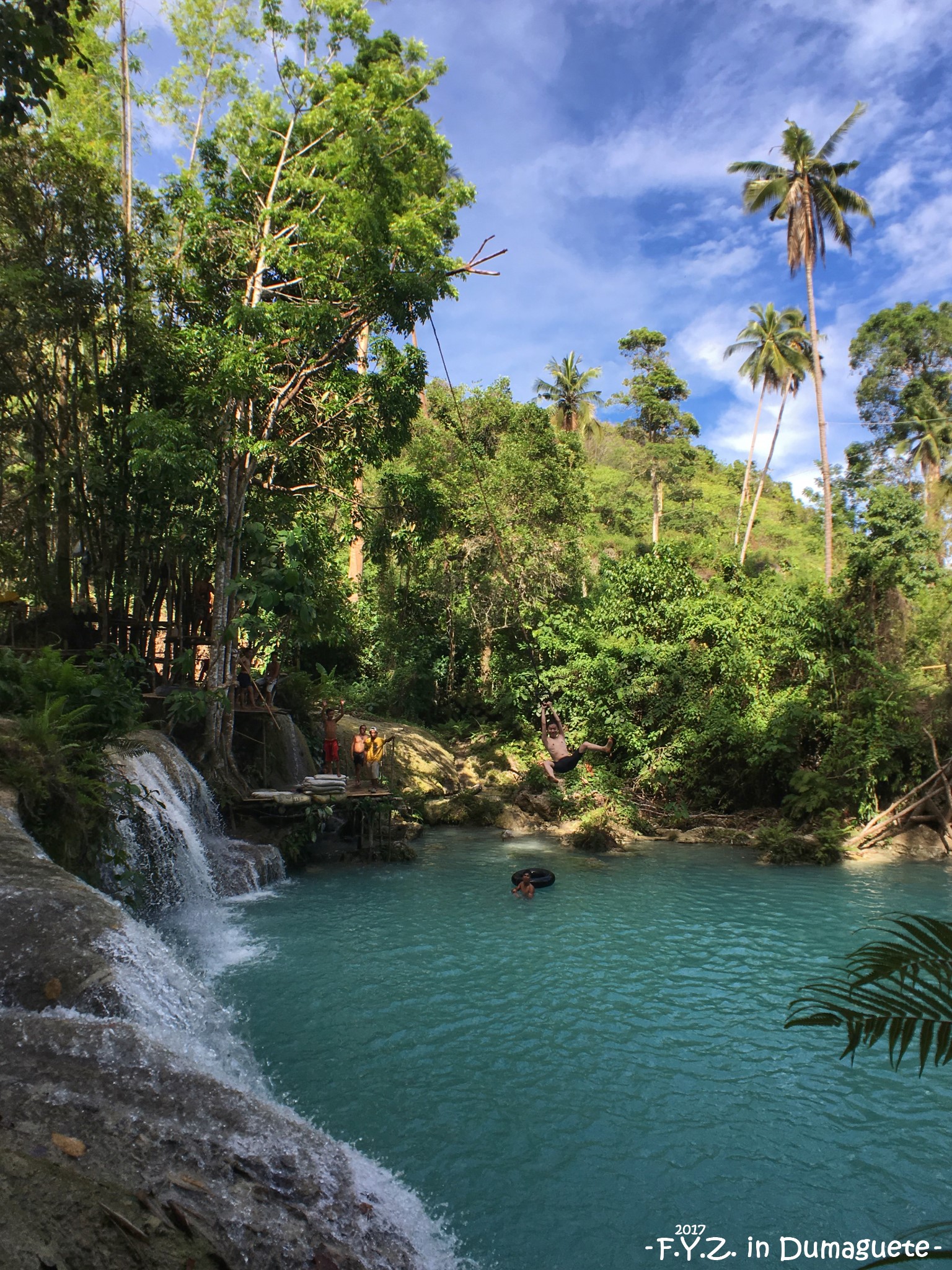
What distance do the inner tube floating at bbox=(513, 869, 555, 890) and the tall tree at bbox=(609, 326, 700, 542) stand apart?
2674 cm

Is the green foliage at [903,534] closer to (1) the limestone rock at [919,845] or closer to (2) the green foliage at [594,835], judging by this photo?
(1) the limestone rock at [919,845]

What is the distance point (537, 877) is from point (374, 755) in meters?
4.61

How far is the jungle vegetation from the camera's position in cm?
1386

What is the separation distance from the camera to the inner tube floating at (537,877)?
39.1 feet

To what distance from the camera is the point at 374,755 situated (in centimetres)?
1535

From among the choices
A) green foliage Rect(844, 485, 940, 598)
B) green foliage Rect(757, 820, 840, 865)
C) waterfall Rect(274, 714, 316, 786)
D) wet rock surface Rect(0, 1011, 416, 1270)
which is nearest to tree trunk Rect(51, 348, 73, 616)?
waterfall Rect(274, 714, 316, 786)

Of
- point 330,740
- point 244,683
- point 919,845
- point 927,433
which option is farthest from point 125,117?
point 927,433

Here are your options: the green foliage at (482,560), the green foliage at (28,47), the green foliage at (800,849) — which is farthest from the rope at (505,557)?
the green foliage at (28,47)

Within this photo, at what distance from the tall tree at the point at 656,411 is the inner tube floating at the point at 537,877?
2674 centimetres

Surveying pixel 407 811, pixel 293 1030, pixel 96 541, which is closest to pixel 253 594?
pixel 96 541

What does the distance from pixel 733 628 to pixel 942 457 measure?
22.0 metres

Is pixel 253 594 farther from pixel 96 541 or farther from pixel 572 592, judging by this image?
pixel 572 592

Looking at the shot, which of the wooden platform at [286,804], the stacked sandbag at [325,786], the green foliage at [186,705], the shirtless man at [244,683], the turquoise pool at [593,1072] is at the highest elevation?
the shirtless man at [244,683]

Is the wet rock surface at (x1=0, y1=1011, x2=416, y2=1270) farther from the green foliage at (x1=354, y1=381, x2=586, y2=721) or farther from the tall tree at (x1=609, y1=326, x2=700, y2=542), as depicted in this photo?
Answer: the tall tree at (x1=609, y1=326, x2=700, y2=542)
